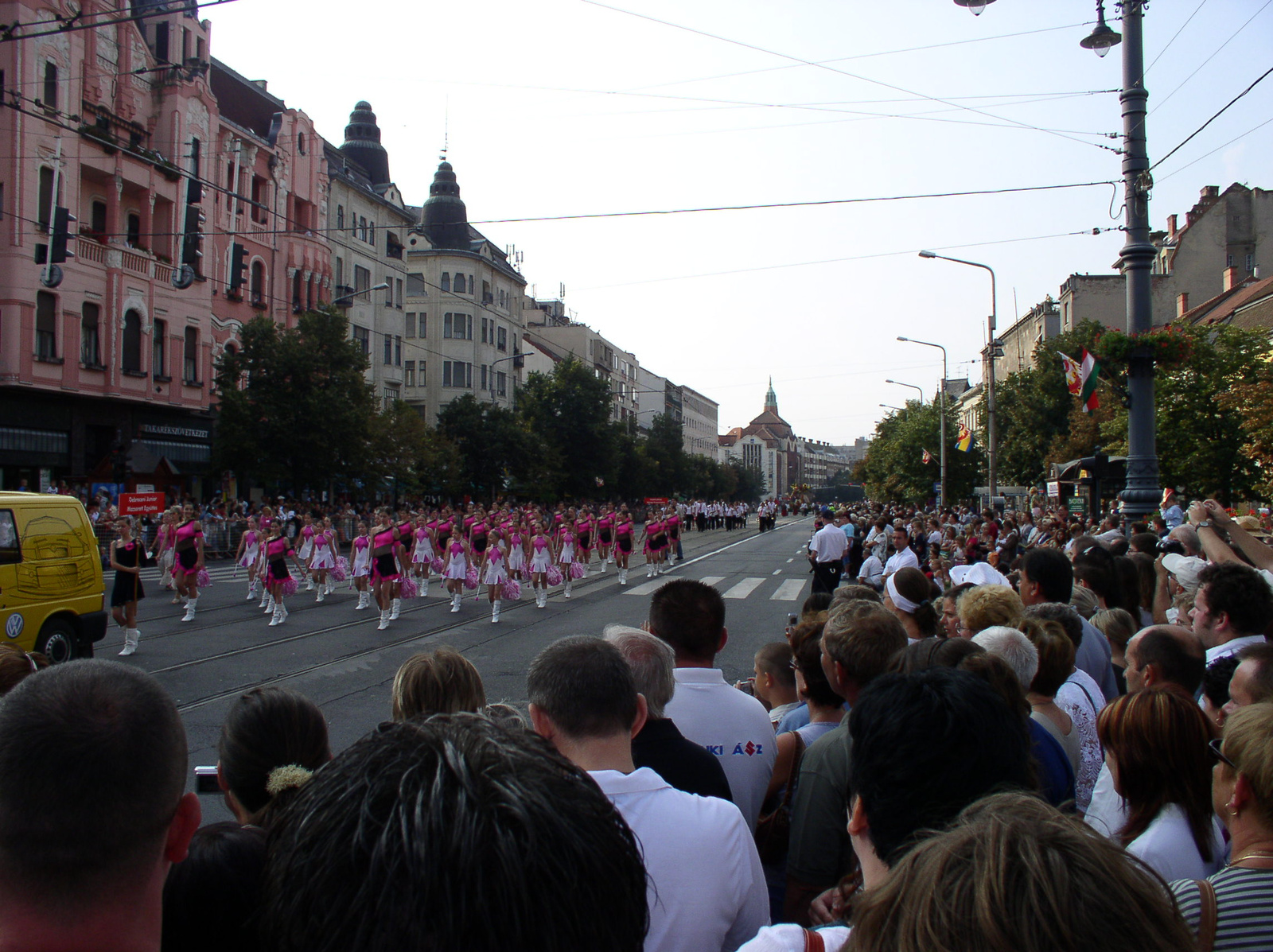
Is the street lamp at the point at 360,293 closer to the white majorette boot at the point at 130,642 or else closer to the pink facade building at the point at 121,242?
the pink facade building at the point at 121,242

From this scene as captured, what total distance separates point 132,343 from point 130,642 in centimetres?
2111

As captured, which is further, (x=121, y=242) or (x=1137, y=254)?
(x=121, y=242)

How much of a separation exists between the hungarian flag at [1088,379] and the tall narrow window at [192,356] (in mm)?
29655

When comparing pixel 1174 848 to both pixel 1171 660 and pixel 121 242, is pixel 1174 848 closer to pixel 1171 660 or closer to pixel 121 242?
pixel 1171 660

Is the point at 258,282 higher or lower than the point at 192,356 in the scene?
higher

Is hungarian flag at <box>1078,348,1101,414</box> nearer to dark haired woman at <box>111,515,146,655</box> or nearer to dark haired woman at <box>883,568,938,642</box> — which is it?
dark haired woman at <box>883,568,938,642</box>

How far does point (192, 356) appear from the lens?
107 feet

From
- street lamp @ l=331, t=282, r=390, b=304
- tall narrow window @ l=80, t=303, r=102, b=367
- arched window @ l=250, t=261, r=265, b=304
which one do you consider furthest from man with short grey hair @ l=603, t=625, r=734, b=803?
arched window @ l=250, t=261, r=265, b=304

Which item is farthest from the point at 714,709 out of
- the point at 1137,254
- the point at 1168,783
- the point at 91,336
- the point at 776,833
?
the point at 91,336

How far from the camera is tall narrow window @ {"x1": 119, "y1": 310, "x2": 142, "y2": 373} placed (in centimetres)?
2911

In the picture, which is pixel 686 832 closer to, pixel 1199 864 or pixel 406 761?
pixel 406 761

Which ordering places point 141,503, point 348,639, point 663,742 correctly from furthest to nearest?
point 141,503 < point 348,639 < point 663,742

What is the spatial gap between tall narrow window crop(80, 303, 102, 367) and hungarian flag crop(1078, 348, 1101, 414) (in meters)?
27.4

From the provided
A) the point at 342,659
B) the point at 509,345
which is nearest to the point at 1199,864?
the point at 342,659
